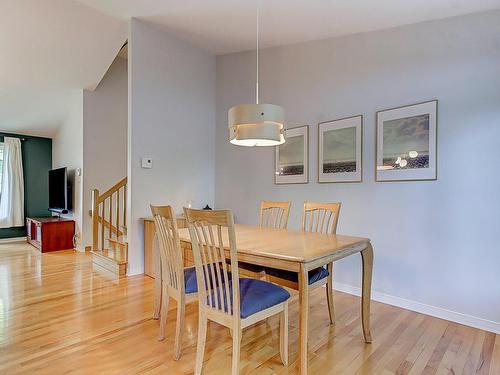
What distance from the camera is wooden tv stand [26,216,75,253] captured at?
4.93 meters

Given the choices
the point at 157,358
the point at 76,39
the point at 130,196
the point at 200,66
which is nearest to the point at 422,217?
the point at 157,358

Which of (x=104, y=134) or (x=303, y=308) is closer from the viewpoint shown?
(x=303, y=308)

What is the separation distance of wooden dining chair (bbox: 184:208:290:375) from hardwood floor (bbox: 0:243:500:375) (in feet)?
0.95

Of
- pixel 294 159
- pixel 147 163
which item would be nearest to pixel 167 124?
pixel 147 163

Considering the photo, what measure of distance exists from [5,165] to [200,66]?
4307 mm

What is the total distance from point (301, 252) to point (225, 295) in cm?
49

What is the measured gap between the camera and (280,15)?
294cm

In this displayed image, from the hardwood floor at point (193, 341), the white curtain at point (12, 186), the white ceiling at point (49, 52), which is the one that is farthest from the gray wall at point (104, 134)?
the hardwood floor at point (193, 341)

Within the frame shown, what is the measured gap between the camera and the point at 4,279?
3.42 metres

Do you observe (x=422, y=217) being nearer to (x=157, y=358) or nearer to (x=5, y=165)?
→ (x=157, y=358)

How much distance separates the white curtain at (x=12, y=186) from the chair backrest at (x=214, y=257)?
5.74 m

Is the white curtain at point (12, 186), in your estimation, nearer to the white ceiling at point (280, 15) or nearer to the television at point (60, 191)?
the television at point (60, 191)

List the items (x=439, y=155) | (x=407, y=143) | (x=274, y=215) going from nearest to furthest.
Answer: (x=439, y=155) < (x=407, y=143) < (x=274, y=215)

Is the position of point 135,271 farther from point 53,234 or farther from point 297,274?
point 53,234
